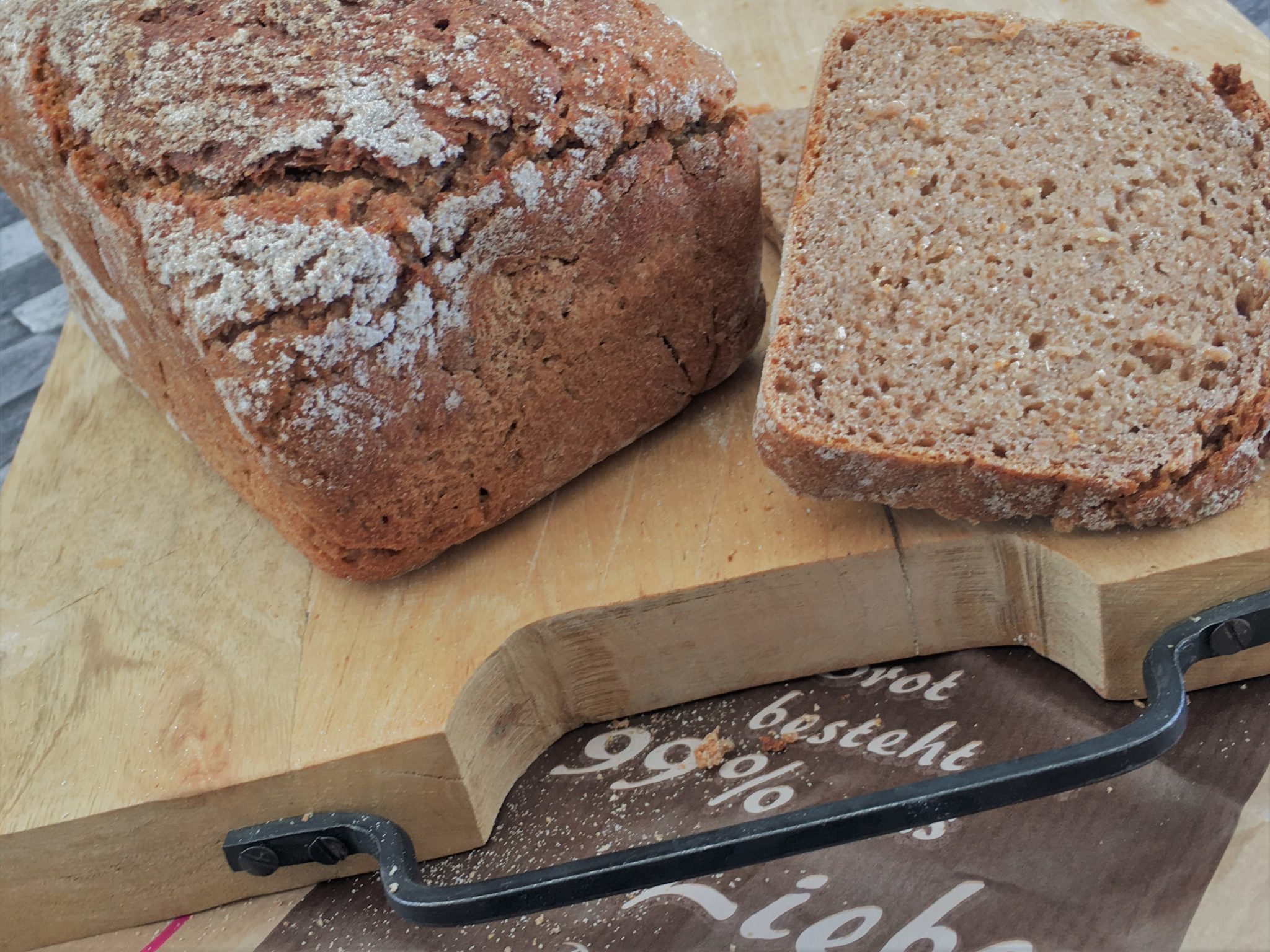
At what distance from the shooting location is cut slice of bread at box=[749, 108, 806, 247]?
1935 mm

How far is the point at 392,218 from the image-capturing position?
1404mm

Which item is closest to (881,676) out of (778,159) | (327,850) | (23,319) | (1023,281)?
(1023,281)

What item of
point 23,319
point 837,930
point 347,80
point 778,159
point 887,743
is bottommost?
point 837,930

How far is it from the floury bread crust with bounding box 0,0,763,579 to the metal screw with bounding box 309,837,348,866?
353 millimetres

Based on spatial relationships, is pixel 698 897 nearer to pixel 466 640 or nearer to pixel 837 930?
pixel 837 930

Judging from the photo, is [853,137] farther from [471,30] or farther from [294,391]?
[294,391]

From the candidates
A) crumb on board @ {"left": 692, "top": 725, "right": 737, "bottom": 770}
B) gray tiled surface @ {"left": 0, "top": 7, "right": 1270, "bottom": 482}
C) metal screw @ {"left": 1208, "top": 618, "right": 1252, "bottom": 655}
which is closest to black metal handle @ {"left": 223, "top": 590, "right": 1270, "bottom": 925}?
metal screw @ {"left": 1208, "top": 618, "right": 1252, "bottom": 655}

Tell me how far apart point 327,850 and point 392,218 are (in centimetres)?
80

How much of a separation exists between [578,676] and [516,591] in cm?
15

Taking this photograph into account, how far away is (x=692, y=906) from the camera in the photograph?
147 centimetres

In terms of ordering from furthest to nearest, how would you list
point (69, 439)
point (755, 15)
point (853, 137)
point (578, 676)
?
1. point (755, 15)
2. point (69, 439)
3. point (853, 137)
4. point (578, 676)

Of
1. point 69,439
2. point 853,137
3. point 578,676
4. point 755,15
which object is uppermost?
point 755,15

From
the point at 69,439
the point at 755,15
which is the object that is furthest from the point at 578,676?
the point at 755,15

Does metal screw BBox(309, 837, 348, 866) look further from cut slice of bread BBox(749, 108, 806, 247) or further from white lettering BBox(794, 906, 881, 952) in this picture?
cut slice of bread BBox(749, 108, 806, 247)
